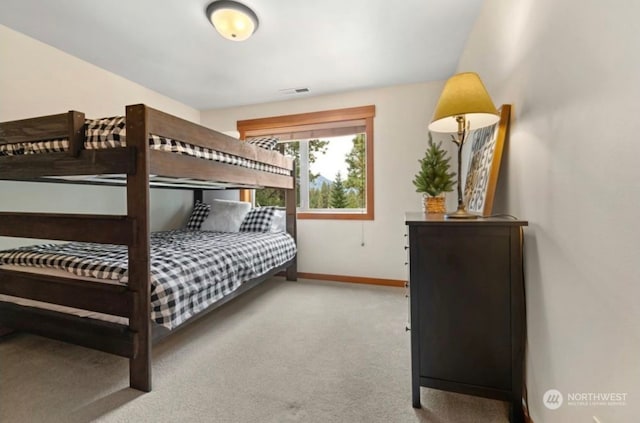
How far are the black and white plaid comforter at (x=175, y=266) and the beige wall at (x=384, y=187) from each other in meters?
1.09

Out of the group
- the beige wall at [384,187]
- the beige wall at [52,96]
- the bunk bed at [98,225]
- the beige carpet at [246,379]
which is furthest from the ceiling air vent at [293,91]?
the beige carpet at [246,379]

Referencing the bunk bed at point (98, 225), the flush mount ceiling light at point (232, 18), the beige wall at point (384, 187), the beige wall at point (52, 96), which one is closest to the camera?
the bunk bed at point (98, 225)

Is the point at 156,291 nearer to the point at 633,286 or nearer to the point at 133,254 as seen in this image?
the point at 133,254

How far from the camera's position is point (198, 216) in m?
3.54

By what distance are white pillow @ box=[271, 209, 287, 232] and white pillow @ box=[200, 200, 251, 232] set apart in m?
0.37

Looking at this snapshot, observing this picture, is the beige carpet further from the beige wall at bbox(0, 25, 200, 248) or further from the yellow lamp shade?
the yellow lamp shade

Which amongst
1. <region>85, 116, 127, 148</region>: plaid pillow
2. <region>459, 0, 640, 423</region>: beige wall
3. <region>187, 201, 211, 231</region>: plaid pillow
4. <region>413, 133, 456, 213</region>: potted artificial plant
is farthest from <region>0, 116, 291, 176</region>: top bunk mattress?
<region>187, 201, 211, 231</region>: plaid pillow

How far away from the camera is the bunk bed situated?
4.63ft

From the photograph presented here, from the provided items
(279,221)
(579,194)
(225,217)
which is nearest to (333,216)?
(279,221)

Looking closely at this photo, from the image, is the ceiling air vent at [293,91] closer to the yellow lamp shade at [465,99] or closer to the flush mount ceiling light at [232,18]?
the flush mount ceiling light at [232,18]

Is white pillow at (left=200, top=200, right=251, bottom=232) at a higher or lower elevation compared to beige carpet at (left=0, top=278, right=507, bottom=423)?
higher

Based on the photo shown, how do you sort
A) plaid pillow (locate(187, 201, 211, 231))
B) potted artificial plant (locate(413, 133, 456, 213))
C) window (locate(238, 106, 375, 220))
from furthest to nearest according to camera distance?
plaid pillow (locate(187, 201, 211, 231)) → window (locate(238, 106, 375, 220)) → potted artificial plant (locate(413, 133, 456, 213))

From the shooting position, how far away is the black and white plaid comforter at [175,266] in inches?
58.7

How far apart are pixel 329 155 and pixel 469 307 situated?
255cm
